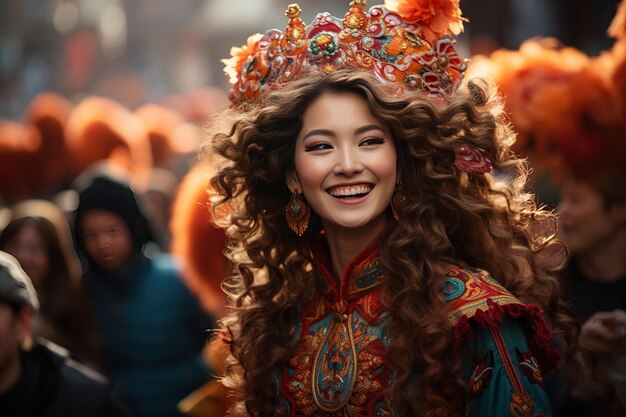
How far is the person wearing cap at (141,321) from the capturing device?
21.4 feet

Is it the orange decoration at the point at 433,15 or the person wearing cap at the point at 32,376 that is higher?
the orange decoration at the point at 433,15

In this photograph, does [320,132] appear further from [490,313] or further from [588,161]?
[588,161]

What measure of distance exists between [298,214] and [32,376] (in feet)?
5.19

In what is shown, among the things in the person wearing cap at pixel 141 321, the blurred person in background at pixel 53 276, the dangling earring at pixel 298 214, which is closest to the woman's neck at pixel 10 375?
the blurred person in background at pixel 53 276

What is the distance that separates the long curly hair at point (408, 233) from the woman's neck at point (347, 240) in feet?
0.20

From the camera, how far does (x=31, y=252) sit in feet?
21.5

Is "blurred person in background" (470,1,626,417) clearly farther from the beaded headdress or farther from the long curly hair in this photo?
the beaded headdress

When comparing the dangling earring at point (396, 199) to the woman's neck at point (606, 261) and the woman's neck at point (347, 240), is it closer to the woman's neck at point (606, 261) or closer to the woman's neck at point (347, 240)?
the woman's neck at point (347, 240)

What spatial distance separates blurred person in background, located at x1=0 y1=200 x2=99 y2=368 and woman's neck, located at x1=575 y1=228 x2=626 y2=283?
2840 mm

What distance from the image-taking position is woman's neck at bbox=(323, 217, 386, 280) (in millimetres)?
3926

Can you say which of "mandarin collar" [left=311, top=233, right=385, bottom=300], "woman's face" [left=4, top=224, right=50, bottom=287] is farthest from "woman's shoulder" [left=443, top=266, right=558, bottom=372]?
"woman's face" [left=4, top=224, right=50, bottom=287]

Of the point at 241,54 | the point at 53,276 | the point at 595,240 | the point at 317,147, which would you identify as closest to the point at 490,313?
the point at 317,147

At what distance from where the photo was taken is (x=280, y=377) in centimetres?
393

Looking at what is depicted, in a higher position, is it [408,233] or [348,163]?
[348,163]
